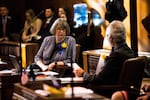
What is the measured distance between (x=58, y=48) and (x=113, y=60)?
168 cm

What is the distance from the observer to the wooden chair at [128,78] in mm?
4094

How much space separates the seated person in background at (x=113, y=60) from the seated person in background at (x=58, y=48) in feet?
4.19

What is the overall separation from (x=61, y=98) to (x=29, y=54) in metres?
6.14

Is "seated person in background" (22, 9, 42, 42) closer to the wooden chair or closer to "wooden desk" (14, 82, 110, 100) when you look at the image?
the wooden chair

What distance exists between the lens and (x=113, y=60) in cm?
420

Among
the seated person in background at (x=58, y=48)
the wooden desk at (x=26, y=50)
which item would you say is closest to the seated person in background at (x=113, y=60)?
the seated person in background at (x=58, y=48)

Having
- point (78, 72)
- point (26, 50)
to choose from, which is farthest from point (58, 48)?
point (26, 50)

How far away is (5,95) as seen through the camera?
4047 mm

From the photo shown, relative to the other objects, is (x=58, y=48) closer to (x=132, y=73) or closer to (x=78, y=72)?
(x=78, y=72)

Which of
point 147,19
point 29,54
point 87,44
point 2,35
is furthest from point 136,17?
point 2,35

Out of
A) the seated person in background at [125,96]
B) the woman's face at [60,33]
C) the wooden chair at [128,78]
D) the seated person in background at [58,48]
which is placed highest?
the woman's face at [60,33]

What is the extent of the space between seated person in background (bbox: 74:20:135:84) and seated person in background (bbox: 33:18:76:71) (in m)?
1.28

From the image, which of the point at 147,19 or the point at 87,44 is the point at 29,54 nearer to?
the point at 87,44

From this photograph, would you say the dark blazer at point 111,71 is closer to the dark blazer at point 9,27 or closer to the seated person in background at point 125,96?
the seated person in background at point 125,96
